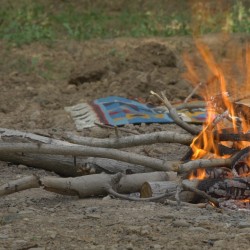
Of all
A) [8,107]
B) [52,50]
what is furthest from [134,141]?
[52,50]

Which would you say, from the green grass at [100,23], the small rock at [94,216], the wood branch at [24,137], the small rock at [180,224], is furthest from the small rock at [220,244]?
the green grass at [100,23]

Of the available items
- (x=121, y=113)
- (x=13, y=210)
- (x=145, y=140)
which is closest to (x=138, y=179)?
(x=145, y=140)

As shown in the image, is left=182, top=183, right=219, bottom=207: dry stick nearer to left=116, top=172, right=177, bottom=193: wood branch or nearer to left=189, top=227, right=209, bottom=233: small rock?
left=116, top=172, right=177, bottom=193: wood branch

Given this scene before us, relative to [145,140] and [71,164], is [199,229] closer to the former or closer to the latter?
[145,140]

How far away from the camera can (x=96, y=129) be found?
31.0ft

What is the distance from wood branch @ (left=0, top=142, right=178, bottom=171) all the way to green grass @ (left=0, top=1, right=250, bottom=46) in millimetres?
9012

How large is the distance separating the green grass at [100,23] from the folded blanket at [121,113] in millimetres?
4614

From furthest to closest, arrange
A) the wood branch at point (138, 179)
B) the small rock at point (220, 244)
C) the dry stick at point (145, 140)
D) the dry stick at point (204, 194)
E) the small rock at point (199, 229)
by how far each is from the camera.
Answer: the dry stick at point (145, 140), the wood branch at point (138, 179), the dry stick at point (204, 194), the small rock at point (199, 229), the small rock at point (220, 244)

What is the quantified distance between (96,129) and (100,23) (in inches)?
306

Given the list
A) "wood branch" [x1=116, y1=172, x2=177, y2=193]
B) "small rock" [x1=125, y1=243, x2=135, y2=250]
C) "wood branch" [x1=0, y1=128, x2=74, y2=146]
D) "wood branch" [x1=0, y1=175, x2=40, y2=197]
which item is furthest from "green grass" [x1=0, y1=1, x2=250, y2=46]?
"small rock" [x1=125, y1=243, x2=135, y2=250]

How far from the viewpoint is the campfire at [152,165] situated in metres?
6.01

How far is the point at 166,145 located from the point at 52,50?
276 inches

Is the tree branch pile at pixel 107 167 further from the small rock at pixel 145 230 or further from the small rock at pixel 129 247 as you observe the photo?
the small rock at pixel 129 247

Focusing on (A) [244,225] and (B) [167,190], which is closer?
(A) [244,225]
